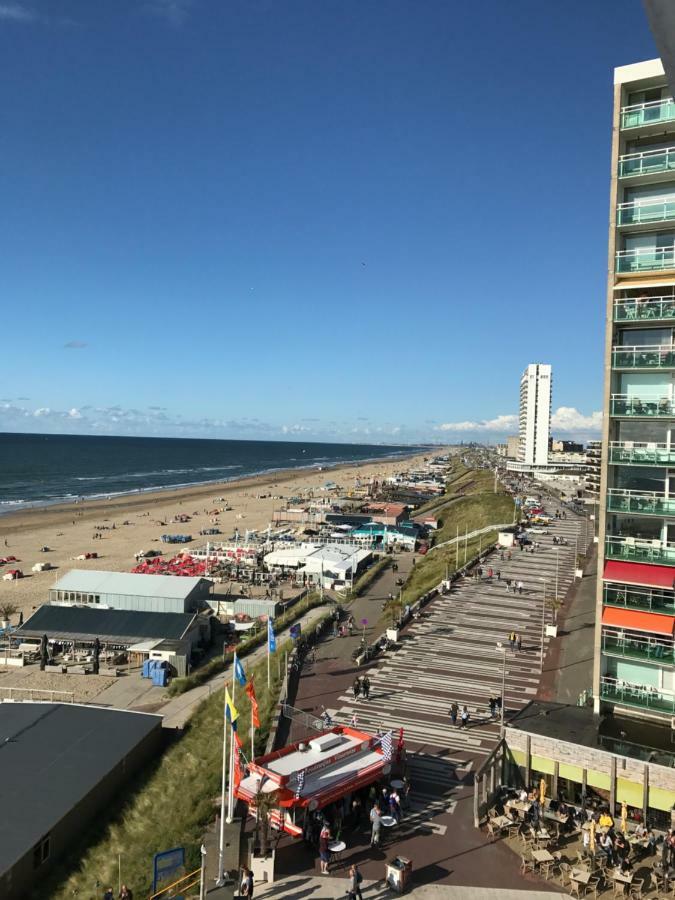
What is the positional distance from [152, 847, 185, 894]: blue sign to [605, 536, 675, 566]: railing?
43.0ft

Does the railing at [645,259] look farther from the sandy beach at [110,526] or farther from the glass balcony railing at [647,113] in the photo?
the sandy beach at [110,526]

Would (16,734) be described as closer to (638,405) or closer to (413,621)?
(413,621)

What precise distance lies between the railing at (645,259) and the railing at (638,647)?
32.8 feet

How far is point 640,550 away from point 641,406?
3.91 meters

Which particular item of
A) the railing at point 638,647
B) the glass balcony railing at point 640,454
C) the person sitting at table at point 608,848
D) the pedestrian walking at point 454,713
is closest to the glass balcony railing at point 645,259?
the glass balcony railing at point 640,454

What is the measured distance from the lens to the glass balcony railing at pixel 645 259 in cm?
1806

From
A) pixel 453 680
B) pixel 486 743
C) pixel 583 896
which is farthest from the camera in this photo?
pixel 453 680

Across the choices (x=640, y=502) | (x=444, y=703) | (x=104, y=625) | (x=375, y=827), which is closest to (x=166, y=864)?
(x=375, y=827)

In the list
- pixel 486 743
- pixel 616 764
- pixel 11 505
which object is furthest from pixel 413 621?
pixel 11 505

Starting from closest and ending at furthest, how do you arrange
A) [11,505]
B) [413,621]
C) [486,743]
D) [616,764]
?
[616,764] → [486,743] → [413,621] → [11,505]

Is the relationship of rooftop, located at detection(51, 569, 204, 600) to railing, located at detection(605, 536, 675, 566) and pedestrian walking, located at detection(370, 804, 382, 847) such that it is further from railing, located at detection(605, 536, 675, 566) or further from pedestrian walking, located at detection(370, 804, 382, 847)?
railing, located at detection(605, 536, 675, 566)

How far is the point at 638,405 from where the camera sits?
18141 millimetres

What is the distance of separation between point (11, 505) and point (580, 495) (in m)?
84.7

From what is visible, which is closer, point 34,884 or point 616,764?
point 34,884
